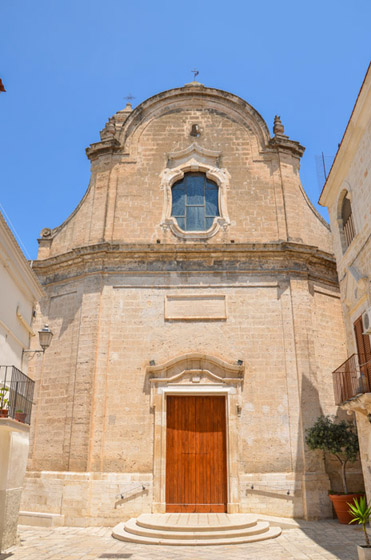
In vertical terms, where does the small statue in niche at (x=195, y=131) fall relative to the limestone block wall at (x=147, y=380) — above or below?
above

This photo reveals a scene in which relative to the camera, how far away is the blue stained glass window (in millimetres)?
14977

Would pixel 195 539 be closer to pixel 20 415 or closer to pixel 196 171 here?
pixel 20 415

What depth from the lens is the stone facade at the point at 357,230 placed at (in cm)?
958

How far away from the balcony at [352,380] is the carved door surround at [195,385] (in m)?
2.63

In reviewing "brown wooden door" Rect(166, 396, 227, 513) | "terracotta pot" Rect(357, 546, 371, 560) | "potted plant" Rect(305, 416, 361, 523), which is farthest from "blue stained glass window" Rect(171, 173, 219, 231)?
"terracotta pot" Rect(357, 546, 371, 560)

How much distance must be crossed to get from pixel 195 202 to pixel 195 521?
914 centimetres

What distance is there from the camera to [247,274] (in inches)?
551

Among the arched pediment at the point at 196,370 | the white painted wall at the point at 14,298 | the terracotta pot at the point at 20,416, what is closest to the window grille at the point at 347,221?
the arched pediment at the point at 196,370

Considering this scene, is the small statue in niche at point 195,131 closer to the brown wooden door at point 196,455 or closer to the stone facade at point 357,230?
the stone facade at point 357,230

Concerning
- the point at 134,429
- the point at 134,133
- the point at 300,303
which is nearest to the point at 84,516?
the point at 134,429

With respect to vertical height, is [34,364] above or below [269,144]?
below

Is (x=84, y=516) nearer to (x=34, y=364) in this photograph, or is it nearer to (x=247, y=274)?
(x=34, y=364)

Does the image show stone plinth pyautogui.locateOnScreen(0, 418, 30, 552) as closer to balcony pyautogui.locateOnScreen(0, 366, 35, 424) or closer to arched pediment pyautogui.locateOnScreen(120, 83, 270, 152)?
balcony pyautogui.locateOnScreen(0, 366, 35, 424)

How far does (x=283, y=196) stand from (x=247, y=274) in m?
3.00
